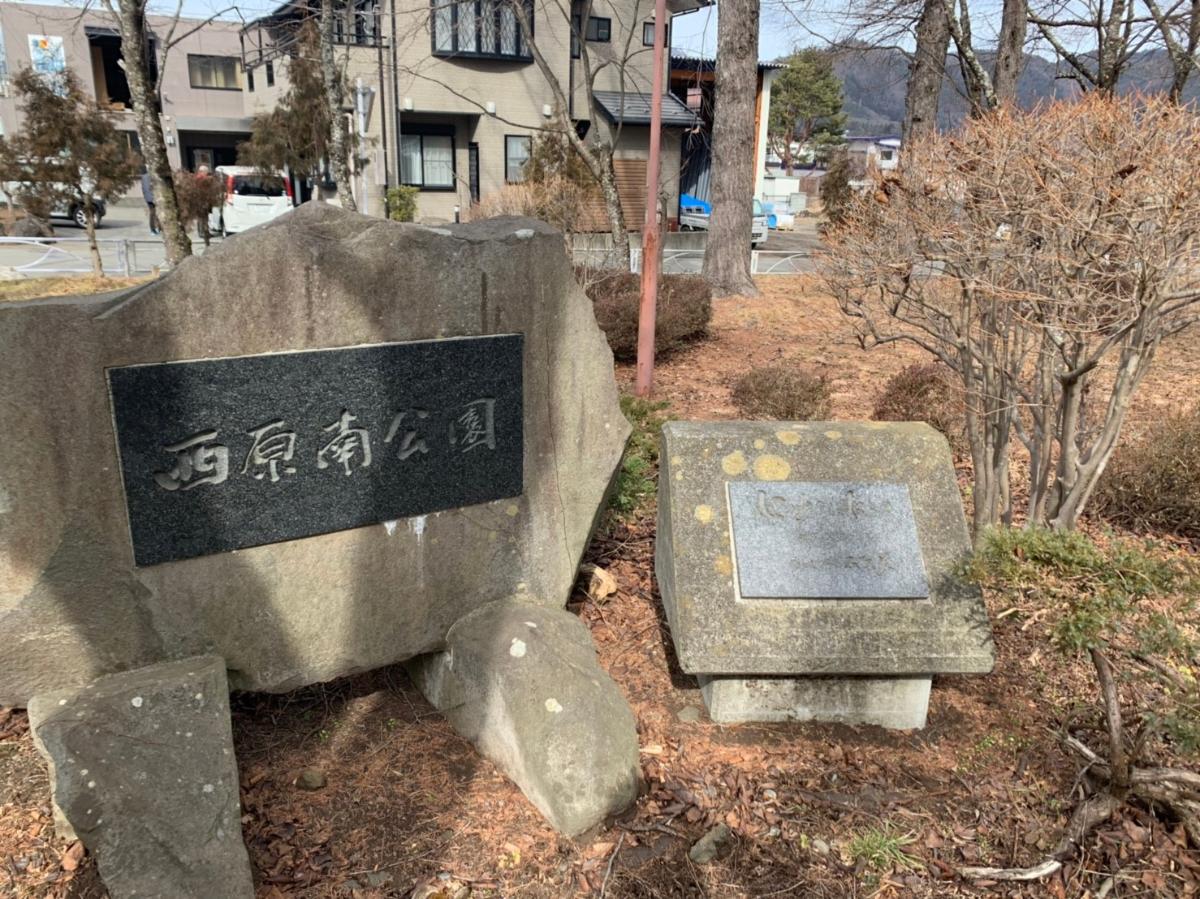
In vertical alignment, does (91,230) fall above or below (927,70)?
below

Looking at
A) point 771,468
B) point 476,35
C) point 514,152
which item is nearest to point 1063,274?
point 771,468

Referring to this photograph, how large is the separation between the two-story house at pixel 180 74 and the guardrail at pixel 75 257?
12.7 metres

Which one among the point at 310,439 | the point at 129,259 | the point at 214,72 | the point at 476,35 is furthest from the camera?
the point at 214,72

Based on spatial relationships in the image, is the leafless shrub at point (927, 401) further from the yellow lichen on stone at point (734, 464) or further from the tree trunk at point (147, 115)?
the tree trunk at point (147, 115)

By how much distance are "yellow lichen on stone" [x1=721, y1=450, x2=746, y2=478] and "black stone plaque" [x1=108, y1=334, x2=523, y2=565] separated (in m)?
0.82

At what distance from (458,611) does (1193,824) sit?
2551mm

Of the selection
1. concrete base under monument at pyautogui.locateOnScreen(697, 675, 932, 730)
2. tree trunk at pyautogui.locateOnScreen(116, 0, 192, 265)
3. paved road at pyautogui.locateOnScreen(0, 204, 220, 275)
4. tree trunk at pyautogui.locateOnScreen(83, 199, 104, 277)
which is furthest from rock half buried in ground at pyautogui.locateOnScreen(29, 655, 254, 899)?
paved road at pyautogui.locateOnScreen(0, 204, 220, 275)

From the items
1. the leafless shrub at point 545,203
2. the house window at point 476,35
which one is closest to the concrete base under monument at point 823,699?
the leafless shrub at point 545,203

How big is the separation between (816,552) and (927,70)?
12.6 meters

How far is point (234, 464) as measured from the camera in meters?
2.82

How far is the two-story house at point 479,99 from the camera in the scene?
20.8 meters

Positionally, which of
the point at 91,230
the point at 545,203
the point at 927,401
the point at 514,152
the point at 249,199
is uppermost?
the point at 514,152

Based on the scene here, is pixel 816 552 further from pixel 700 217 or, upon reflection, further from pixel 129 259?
pixel 700 217

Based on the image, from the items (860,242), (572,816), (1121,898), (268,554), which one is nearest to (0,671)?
(268,554)
